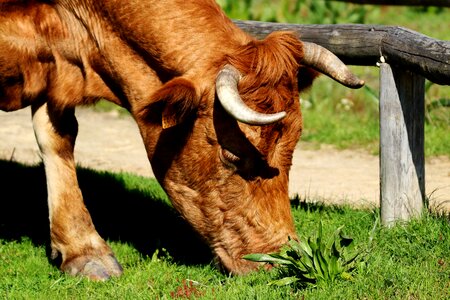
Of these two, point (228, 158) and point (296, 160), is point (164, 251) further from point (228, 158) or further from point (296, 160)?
point (296, 160)

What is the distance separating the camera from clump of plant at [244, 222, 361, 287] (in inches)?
205

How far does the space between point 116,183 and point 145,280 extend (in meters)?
2.43

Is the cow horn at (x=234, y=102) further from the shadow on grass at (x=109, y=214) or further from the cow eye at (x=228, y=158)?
the shadow on grass at (x=109, y=214)

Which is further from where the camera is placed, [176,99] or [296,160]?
[296,160]

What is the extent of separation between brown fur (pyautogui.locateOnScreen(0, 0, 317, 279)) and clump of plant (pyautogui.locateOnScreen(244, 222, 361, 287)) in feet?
1.22

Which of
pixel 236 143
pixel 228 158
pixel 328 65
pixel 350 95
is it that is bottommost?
pixel 350 95

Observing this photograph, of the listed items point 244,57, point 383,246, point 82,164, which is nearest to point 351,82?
point 244,57

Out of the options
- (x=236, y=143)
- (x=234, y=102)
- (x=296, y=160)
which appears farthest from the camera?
(x=296, y=160)

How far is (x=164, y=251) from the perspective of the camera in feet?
21.2

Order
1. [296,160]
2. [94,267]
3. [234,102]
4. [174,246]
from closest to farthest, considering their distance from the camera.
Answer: [234,102] → [94,267] → [174,246] → [296,160]

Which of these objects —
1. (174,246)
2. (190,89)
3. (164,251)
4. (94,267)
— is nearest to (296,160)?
(174,246)

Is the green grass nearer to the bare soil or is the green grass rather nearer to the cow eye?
the cow eye

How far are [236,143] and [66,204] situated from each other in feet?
5.23

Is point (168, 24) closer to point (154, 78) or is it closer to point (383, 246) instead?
point (154, 78)
